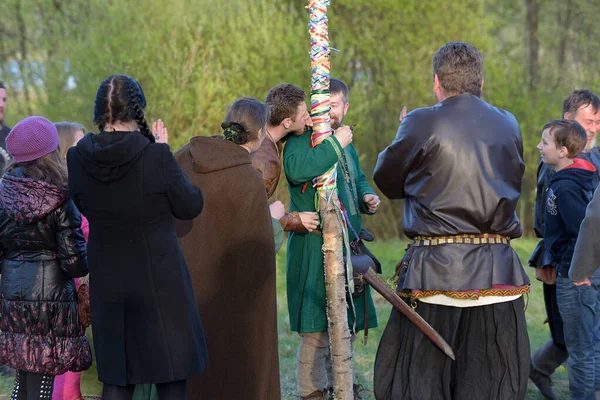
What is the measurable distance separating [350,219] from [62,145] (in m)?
1.98

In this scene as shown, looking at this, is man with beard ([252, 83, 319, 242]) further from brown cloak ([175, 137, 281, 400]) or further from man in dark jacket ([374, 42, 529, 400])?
man in dark jacket ([374, 42, 529, 400])

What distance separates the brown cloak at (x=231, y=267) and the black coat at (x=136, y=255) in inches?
17.4

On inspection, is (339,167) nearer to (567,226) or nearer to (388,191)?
(388,191)

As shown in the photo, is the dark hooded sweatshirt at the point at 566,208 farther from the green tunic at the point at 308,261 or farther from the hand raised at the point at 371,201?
the green tunic at the point at 308,261

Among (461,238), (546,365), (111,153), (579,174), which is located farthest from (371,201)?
(111,153)

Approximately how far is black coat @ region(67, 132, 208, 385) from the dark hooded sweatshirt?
245 centimetres

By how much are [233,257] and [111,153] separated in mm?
903

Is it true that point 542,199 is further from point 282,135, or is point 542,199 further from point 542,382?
point 282,135

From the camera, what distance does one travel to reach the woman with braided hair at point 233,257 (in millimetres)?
3938

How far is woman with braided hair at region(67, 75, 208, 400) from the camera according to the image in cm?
342


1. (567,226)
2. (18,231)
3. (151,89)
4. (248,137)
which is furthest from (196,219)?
(151,89)

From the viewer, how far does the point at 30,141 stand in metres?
4.03

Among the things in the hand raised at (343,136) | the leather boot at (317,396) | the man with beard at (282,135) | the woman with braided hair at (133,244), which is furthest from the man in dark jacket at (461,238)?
the woman with braided hair at (133,244)

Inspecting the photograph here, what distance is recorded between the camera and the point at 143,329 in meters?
3.47
